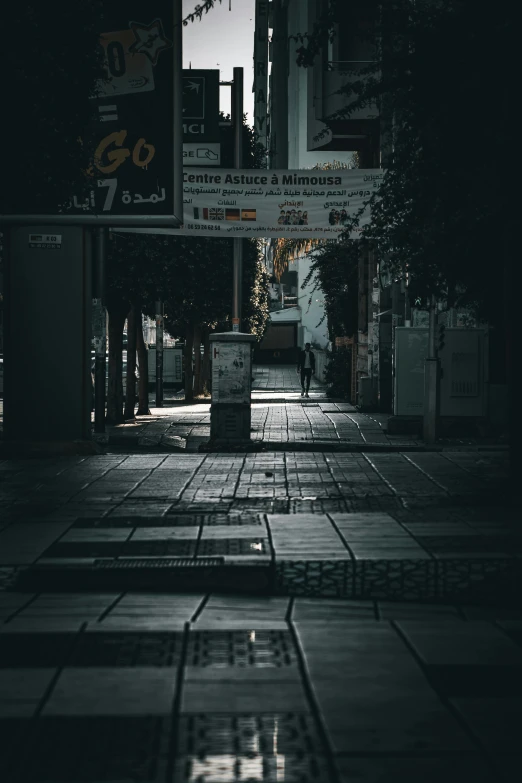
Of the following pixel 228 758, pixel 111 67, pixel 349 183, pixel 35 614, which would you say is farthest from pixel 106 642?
pixel 349 183

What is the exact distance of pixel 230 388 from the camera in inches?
782

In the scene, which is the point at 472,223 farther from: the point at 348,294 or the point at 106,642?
the point at 348,294

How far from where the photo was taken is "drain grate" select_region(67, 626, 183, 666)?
519cm

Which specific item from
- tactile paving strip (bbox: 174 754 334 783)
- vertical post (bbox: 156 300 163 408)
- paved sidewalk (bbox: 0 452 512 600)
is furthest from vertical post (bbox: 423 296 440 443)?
tactile paving strip (bbox: 174 754 334 783)

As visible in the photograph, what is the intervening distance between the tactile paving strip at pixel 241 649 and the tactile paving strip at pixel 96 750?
93 cm

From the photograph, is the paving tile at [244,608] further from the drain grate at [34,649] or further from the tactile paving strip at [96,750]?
the tactile paving strip at [96,750]

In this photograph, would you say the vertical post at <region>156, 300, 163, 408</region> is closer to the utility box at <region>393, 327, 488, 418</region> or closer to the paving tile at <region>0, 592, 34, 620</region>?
the utility box at <region>393, 327, 488, 418</region>

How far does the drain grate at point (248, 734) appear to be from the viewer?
3939 millimetres

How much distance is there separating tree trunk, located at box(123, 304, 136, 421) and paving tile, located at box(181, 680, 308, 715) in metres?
23.7

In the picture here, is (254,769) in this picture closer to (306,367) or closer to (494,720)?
(494,720)

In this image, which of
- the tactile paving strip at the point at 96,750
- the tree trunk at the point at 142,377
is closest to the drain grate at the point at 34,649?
the tactile paving strip at the point at 96,750

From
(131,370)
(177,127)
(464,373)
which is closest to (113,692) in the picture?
(177,127)

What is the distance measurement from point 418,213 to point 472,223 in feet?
2.89

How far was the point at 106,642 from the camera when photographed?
5.55m
